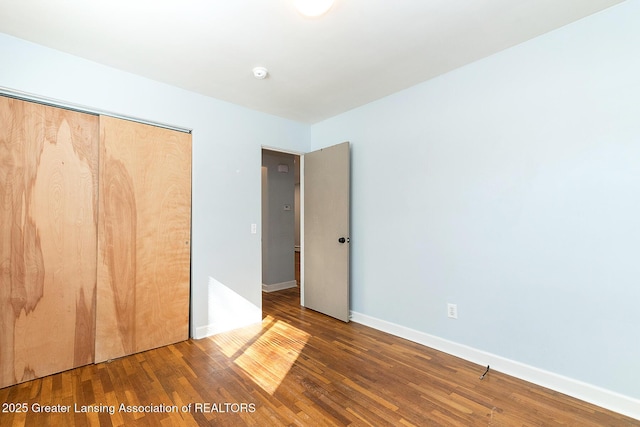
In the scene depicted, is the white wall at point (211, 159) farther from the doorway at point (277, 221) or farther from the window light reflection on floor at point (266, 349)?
the doorway at point (277, 221)

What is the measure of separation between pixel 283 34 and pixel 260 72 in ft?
1.88

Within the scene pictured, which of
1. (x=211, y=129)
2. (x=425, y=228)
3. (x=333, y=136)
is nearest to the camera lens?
(x=425, y=228)

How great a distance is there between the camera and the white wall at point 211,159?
7.76ft

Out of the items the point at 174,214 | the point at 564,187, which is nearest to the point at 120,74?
the point at 174,214

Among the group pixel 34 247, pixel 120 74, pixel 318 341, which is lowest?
pixel 318 341

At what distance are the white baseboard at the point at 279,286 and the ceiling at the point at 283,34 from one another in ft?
10.7

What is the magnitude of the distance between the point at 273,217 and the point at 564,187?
3.83 meters

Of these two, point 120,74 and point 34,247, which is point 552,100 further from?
point 34,247

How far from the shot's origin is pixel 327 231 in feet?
11.8

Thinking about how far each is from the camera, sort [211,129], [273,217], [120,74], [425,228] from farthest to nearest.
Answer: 1. [273,217]
2. [211,129]
3. [425,228]
4. [120,74]

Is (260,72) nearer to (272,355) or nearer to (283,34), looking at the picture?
(283,34)

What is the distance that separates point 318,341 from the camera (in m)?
2.85

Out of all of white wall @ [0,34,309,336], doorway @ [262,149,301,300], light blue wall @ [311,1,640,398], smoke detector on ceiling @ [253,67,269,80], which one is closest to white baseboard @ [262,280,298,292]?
doorway @ [262,149,301,300]

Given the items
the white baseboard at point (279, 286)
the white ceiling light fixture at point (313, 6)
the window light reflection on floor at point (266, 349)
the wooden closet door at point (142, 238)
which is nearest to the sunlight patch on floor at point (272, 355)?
the window light reflection on floor at point (266, 349)
